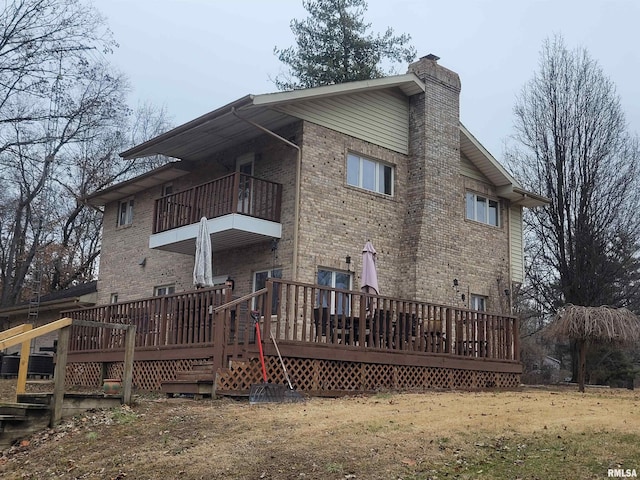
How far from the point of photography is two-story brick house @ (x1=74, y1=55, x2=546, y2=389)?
17.4 m

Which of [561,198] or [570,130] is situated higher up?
[570,130]

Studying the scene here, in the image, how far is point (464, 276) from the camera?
20.9 metres

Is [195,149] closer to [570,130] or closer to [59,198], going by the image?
[570,130]

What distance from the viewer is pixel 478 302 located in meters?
21.7

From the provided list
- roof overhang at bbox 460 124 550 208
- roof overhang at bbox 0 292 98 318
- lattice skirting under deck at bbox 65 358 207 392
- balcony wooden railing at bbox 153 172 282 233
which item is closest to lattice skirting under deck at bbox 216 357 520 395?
lattice skirting under deck at bbox 65 358 207 392

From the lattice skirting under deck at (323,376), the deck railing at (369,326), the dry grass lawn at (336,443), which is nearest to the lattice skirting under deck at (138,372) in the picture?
the lattice skirting under deck at (323,376)

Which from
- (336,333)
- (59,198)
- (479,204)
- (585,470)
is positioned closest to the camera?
(585,470)

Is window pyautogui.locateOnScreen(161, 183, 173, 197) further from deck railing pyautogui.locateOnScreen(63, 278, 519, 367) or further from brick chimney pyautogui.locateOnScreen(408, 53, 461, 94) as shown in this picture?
brick chimney pyautogui.locateOnScreen(408, 53, 461, 94)

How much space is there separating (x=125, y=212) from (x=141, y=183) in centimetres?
232

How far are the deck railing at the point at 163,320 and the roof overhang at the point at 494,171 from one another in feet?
33.7

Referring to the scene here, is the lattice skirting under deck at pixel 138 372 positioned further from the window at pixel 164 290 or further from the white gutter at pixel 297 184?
the window at pixel 164 290

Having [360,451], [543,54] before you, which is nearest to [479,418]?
[360,451]

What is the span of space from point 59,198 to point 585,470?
127 ft

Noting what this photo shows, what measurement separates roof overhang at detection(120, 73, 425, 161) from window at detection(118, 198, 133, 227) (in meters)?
4.66
